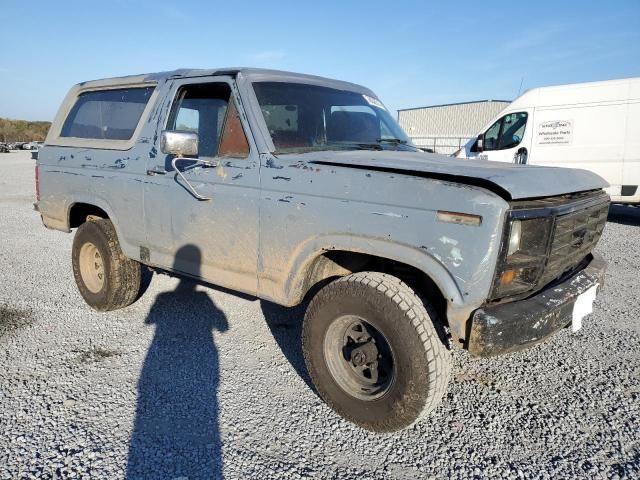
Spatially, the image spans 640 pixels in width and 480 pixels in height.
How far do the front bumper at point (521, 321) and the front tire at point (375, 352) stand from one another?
0.87 ft

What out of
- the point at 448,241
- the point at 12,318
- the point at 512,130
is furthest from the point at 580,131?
the point at 12,318

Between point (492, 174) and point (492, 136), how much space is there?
30.2 feet

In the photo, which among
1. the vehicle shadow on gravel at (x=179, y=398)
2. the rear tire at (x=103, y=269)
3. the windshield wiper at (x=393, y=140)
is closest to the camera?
the vehicle shadow on gravel at (x=179, y=398)

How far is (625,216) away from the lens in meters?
10.4

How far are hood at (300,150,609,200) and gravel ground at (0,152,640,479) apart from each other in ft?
4.60

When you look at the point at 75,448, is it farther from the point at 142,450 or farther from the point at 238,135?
the point at 238,135

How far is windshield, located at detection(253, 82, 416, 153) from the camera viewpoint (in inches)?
122

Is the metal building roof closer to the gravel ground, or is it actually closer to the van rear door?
the van rear door

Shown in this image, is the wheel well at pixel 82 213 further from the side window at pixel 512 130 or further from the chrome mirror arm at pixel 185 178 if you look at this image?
the side window at pixel 512 130

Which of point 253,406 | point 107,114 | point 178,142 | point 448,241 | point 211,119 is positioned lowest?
point 253,406

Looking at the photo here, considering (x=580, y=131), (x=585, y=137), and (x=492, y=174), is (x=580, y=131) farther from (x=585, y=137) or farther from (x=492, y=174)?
(x=492, y=174)

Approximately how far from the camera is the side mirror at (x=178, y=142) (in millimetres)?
2799

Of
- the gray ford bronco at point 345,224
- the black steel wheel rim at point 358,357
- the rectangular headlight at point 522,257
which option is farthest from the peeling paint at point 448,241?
the black steel wheel rim at point 358,357

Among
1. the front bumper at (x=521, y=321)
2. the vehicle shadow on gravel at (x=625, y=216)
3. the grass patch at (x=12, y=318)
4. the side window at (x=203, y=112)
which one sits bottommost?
the grass patch at (x=12, y=318)
